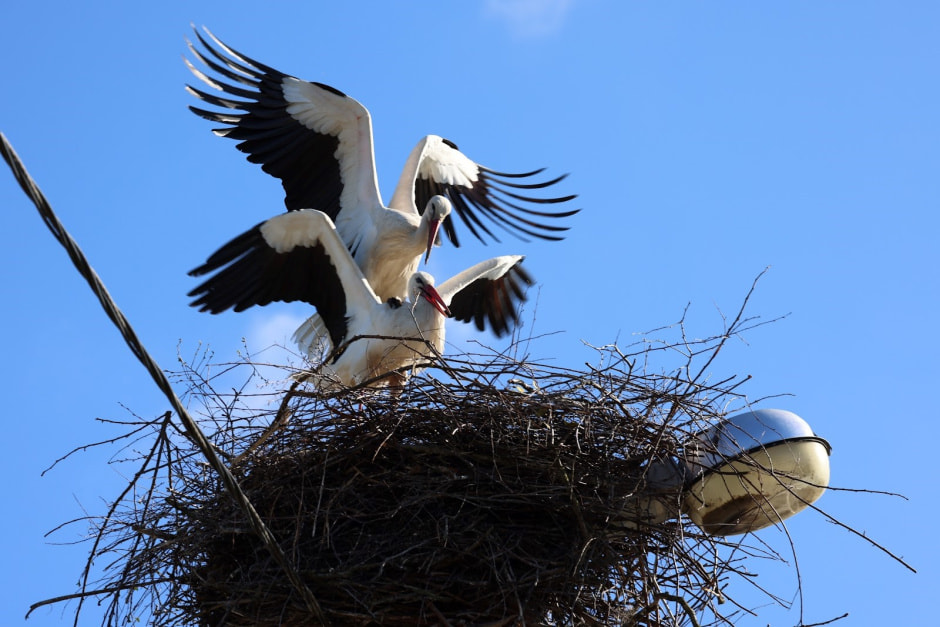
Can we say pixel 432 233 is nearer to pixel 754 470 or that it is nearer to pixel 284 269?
pixel 284 269

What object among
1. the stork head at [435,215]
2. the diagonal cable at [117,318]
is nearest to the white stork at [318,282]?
the stork head at [435,215]

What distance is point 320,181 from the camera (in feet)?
25.2

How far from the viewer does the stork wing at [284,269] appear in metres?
6.49

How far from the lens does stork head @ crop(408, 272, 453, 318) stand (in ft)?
19.6

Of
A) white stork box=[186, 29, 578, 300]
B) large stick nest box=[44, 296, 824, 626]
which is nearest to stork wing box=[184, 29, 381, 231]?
white stork box=[186, 29, 578, 300]

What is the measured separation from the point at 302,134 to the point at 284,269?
48.3 inches

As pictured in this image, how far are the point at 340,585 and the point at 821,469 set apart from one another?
5.36 ft

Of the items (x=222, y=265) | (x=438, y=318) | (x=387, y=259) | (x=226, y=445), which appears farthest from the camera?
(x=387, y=259)

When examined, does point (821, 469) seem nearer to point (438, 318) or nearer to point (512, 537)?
point (512, 537)

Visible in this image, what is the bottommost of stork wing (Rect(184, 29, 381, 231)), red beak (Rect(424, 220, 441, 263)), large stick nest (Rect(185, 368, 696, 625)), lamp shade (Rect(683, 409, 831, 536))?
lamp shade (Rect(683, 409, 831, 536))

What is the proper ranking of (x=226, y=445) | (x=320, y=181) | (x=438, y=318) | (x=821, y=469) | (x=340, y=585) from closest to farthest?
(x=340, y=585) < (x=821, y=469) < (x=226, y=445) < (x=438, y=318) < (x=320, y=181)

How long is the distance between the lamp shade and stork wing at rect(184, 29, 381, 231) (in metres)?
3.58

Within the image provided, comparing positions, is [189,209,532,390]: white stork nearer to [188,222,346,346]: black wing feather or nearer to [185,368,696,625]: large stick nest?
[188,222,346,346]: black wing feather

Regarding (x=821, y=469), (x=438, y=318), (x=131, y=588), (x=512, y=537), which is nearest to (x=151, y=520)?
(x=131, y=588)
